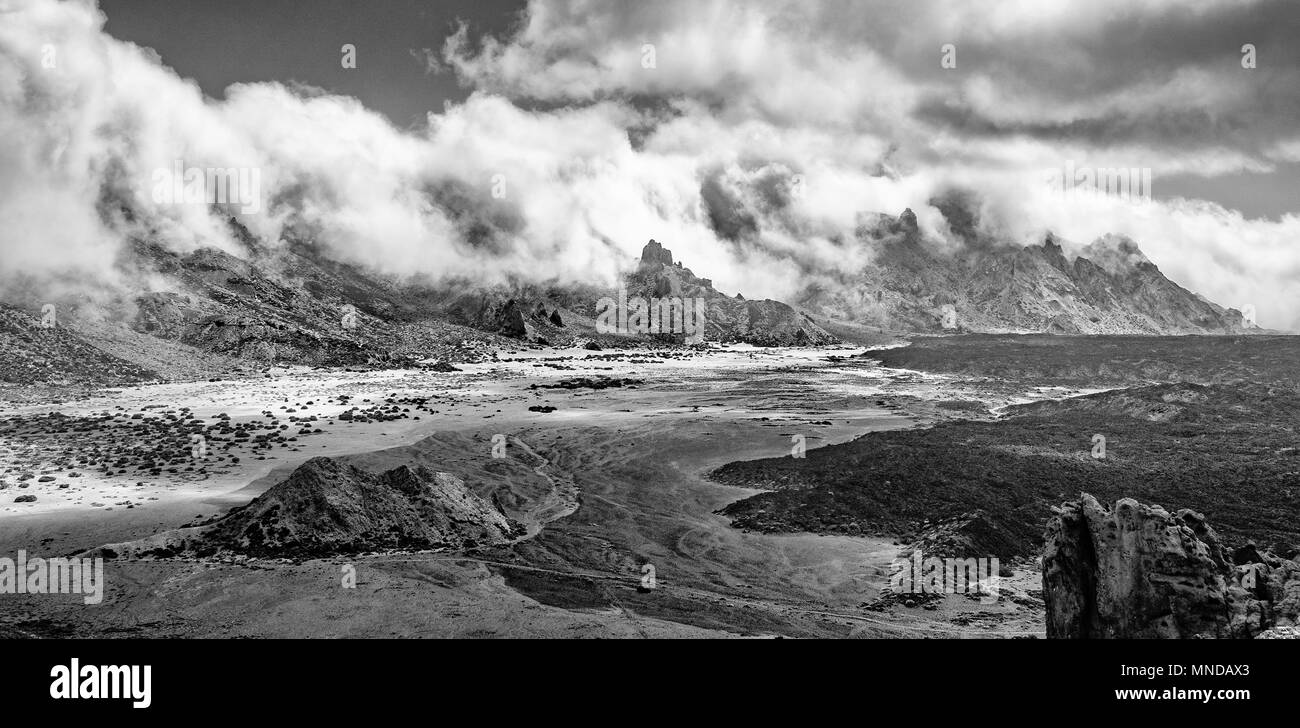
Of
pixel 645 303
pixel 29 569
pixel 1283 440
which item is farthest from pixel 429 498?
pixel 645 303

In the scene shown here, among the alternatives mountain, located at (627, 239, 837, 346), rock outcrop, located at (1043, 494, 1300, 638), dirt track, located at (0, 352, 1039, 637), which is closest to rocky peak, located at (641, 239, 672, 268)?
mountain, located at (627, 239, 837, 346)

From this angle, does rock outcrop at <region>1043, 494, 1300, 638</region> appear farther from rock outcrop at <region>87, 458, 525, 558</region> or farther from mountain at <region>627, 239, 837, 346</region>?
mountain at <region>627, 239, 837, 346</region>

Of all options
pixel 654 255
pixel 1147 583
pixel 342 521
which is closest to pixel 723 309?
pixel 654 255

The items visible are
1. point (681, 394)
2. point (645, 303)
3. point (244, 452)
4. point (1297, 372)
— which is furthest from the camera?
point (645, 303)

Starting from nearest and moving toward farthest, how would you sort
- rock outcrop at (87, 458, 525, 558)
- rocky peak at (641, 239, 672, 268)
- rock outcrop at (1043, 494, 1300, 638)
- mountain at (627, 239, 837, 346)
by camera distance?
1. rock outcrop at (1043, 494, 1300, 638)
2. rock outcrop at (87, 458, 525, 558)
3. mountain at (627, 239, 837, 346)
4. rocky peak at (641, 239, 672, 268)

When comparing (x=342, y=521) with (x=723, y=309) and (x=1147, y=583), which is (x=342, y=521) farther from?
(x=723, y=309)

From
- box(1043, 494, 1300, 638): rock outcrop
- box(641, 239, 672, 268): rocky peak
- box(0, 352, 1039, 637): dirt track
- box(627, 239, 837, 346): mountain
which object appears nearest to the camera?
box(1043, 494, 1300, 638): rock outcrop
